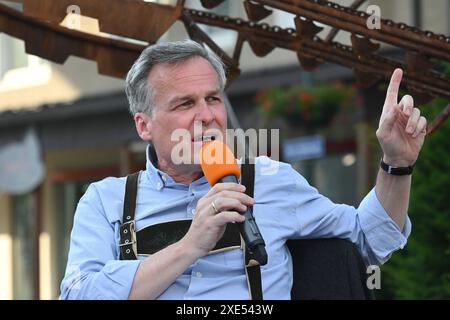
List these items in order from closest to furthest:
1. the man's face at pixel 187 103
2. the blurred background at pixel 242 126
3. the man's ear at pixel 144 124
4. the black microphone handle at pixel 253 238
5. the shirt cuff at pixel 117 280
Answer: the black microphone handle at pixel 253 238
the shirt cuff at pixel 117 280
the man's face at pixel 187 103
the man's ear at pixel 144 124
the blurred background at pixel 242 126

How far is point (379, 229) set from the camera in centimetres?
299

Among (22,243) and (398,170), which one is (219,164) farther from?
(22,243)

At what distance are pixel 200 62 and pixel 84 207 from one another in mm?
551

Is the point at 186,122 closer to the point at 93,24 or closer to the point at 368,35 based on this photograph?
the point at 368,35

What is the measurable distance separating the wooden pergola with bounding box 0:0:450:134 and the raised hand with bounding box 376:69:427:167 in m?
0.68

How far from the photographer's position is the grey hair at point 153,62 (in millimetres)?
3055

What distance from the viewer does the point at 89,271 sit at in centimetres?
295

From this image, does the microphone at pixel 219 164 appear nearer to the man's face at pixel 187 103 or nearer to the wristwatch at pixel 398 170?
the man's face at pixel 187 103

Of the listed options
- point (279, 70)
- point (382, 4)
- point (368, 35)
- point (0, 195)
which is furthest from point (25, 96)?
point (368, 35)

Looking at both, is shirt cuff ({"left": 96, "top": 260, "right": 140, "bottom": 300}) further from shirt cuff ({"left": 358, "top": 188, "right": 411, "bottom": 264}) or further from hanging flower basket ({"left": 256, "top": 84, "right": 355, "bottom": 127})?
hanging flower basket ({"left": 256, "top": 84, "right": 355, "bottom": 127})

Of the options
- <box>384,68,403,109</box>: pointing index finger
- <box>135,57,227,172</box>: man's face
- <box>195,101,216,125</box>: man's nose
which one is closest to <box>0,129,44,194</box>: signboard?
<box>135,57,227,172</box>: man's face

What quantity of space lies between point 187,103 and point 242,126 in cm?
933

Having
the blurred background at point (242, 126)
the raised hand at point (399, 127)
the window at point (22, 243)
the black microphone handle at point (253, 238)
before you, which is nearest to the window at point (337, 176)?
the blurred background at point (242, 126)

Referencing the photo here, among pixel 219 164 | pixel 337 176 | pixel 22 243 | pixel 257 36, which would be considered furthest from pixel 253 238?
pixel 22 243
